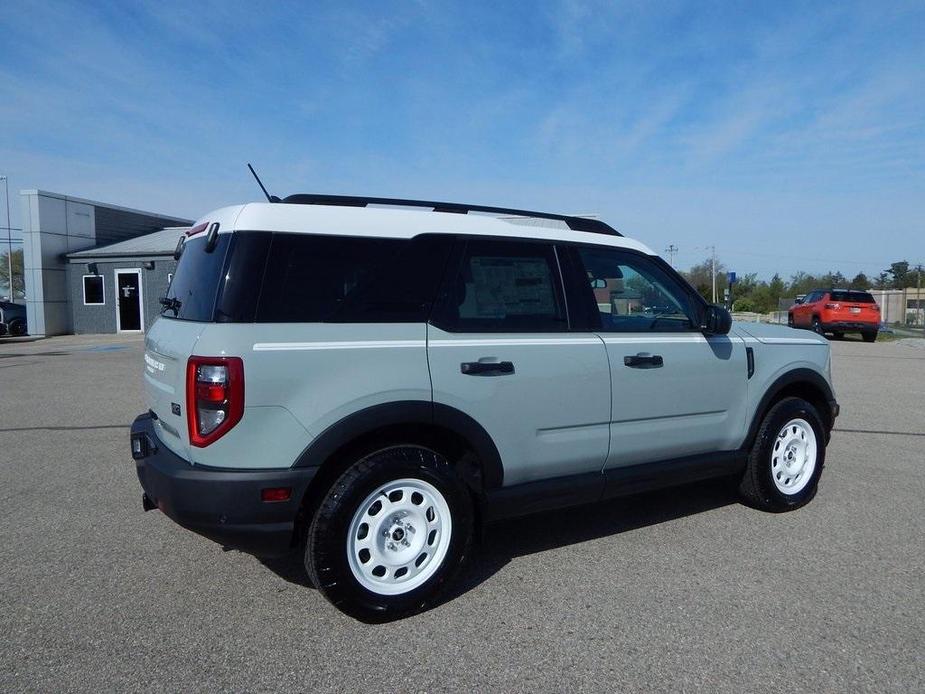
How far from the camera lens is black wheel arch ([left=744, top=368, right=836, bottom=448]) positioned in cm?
471

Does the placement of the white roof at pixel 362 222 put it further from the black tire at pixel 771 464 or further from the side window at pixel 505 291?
the black tire at pixel 771 464

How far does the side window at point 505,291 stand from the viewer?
3.60 meters

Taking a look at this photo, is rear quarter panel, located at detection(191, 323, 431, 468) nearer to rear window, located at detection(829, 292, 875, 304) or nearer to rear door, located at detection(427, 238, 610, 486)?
rear door, located at detection(427, 238, 610, 486)

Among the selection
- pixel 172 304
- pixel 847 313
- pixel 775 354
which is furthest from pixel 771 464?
pixel 847 313

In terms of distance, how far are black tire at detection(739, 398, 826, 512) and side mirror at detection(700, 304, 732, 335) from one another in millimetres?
842

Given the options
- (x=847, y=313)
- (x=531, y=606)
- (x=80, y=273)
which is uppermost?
(x=80, y=273)

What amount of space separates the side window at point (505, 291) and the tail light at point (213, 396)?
1.03 metres

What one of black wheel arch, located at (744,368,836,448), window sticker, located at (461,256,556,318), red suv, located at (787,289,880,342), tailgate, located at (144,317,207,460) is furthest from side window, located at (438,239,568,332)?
red suv, located at (787,289,880,342)

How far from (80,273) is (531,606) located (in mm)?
26917

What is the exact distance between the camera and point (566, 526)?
181 inches

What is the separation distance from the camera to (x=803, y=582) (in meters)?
3.71

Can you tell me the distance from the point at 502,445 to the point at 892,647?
1882 mm

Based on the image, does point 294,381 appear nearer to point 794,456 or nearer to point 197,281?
point 197,281

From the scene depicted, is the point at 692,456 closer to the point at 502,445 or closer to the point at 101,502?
the point at 502,445
